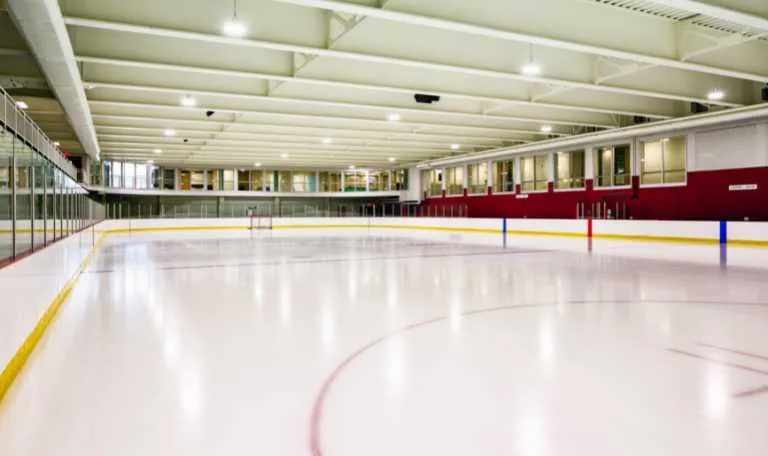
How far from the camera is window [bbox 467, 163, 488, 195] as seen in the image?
30.4 metres

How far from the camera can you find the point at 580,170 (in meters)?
24.8

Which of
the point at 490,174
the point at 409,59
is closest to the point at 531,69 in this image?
the point at 409,59

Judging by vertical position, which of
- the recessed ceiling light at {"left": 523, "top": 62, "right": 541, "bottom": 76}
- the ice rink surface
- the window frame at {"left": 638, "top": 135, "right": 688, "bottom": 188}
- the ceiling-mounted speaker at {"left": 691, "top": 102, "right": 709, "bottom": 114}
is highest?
the ceiling-mounted speaker at {"left": 691, "top": 102, "right": 709, "bottom": 114}

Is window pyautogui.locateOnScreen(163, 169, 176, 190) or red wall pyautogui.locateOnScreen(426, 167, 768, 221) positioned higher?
window pyautogui.locateOnScreen(163, 169, 176, 190)

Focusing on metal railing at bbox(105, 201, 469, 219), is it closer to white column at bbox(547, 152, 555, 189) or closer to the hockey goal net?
the hockey goal net

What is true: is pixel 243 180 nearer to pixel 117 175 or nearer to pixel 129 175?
pixel 129 175

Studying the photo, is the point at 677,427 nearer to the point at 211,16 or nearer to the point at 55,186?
the point at 211,16

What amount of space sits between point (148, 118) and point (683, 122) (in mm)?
17758

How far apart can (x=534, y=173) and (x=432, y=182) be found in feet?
33.1

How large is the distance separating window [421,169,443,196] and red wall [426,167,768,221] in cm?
844

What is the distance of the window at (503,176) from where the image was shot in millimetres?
28377

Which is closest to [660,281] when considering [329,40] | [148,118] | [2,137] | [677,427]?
[677,427]

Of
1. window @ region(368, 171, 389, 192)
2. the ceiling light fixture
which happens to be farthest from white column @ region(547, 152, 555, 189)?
the ceiling light fixture

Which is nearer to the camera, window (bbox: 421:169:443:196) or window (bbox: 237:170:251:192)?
window (bbox: 421:169:443:196)
